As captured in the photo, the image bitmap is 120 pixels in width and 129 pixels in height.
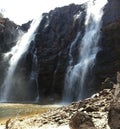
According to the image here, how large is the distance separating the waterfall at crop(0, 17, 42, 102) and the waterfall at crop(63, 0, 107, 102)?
12.3 m

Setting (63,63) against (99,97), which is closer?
(99,97)

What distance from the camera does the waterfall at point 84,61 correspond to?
4916 cm

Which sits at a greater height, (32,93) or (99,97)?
(32,93)

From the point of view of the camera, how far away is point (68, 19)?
2527 inches

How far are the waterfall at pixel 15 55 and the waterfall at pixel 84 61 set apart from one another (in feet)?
40.4

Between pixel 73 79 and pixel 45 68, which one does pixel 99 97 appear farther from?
pixel 45 68

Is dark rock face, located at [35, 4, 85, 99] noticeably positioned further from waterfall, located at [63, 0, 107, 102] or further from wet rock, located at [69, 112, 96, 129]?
wet rock, located at [69, 112, 96, 129]

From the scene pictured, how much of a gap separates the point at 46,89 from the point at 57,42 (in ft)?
Answer: 27.8

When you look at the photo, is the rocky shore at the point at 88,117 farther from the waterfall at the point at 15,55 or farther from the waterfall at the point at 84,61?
the waterfall at the point at 15,55

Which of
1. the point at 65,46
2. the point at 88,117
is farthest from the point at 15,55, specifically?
the point at 88,117

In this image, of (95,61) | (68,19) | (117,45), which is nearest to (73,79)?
(95,61)

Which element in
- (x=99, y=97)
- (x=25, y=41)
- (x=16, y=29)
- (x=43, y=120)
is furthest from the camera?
(x=16, y=29)

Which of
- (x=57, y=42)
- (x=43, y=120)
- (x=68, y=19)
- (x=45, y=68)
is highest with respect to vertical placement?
(x=68, y=19)

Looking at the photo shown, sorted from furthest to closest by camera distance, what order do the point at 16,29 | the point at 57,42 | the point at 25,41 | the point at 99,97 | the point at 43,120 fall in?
the point at 16,29 → the point at 25,41 → the point at 57,42 → the point at 99,97 → the point at 43,120
